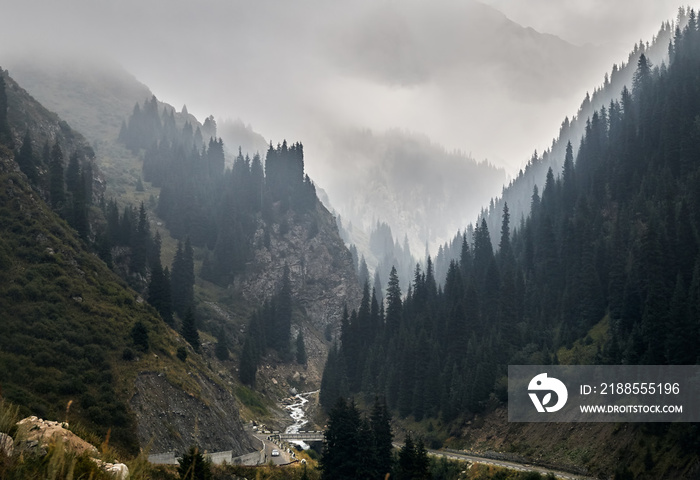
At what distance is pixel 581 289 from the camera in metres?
106

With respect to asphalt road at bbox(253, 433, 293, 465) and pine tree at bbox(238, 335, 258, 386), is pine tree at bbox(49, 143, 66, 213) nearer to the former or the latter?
pine tree at bbox(238, 335, 258, 386)

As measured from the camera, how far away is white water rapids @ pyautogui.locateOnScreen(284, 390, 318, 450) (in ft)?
350

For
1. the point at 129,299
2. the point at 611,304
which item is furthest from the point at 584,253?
the point at 129,299

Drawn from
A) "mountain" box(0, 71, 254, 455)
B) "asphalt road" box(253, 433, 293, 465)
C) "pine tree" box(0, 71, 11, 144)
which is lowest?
"asphalt road" box(253, 433, 293, 465)

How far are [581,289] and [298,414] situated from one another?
76.0 metres

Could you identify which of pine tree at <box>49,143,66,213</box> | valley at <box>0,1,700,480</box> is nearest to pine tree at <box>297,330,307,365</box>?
valley at <box>0,1,700,480</box>

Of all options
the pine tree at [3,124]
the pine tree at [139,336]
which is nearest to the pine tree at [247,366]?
the pine tree at [139,336]

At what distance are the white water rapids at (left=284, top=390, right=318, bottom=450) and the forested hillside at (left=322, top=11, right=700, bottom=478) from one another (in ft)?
32.8

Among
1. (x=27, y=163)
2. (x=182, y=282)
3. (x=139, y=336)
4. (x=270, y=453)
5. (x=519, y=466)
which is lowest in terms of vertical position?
(x=270, y=453)

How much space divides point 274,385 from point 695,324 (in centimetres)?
11507

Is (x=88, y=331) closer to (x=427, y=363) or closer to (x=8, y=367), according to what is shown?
(x=8, y=367)

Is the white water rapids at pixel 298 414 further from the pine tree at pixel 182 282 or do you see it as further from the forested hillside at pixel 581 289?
the pine tree at pixel 182 282

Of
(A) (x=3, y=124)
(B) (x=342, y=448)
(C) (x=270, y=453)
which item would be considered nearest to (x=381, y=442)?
(B) (x=342, y=448)

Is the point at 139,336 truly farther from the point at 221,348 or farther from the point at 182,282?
the point at 182,282
